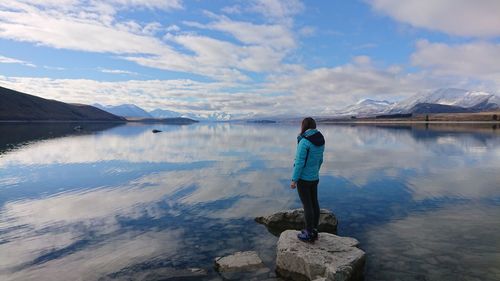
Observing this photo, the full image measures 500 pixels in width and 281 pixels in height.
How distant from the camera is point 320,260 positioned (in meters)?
11.5

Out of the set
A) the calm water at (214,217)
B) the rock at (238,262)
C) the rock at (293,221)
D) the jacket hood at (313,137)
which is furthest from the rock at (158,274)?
the jacket hood at (313,137)

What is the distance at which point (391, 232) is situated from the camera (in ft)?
A: 51.7

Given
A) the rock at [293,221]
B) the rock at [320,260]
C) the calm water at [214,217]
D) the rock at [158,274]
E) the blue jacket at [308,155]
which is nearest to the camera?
the rock at [320,260]

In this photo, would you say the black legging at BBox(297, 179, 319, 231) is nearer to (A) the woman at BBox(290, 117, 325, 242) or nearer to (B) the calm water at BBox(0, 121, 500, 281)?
(A) the woman at BBox(290, 117, 325, 242)

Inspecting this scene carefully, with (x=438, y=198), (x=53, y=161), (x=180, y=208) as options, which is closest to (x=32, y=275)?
(x=180, y=208)

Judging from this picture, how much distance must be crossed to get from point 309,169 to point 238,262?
4116mm

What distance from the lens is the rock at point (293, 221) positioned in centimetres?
1619

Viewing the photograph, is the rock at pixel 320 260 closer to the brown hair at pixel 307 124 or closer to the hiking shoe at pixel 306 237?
the hiking shoe at pixel 306 237

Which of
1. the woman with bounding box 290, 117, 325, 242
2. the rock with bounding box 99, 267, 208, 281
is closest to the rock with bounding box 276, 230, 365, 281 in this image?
Result: the woman with bounding box 290, 117, 325, 242

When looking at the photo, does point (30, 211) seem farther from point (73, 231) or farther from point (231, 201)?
point (231, 201)

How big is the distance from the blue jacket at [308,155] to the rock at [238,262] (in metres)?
3.28

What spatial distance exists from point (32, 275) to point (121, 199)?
36.2 feet

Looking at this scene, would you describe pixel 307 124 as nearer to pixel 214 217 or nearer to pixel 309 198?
pixel 309 198

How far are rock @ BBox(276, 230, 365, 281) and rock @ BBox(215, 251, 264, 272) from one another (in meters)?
0.85
